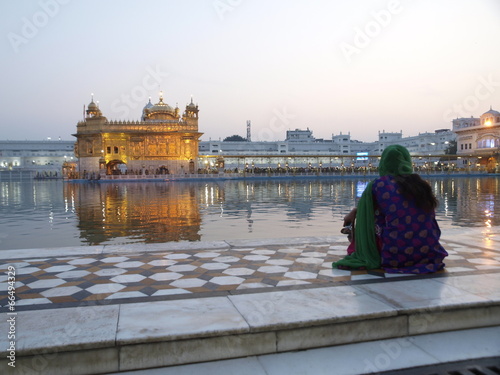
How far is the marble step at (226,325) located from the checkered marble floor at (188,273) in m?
0.29

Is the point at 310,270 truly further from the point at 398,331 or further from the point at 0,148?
the point at 0,148

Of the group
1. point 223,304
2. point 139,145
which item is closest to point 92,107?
point 139,145

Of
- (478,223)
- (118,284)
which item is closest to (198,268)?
(118,284)

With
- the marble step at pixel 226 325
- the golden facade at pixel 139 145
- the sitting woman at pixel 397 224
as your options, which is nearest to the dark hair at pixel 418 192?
the sitting woman at pixel 397 224

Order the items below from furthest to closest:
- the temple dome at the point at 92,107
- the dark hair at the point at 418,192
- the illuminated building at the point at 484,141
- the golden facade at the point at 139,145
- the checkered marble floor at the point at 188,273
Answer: the illuminated building at the point at 484,141 < the temple dome at the point at 92,107 < the golden facade at the point at 139,145 < the dark hair at the point at 418,192 < the checkered marble floor at the point at 188,273

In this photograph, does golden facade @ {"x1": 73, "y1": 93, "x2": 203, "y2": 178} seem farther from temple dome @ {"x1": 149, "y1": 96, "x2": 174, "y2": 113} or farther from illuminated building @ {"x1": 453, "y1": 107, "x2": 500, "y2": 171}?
illuminated building @ {"x1": 453, "y1": 107, "x2": 500, "y2": 171}

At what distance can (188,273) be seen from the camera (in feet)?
13.2

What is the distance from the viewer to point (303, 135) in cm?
10825

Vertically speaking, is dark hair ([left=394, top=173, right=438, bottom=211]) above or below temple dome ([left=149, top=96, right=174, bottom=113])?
below

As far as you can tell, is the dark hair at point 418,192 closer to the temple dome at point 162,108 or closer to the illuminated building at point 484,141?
the temple dome at point 162,108

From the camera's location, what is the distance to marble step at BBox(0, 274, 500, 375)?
2.34 m

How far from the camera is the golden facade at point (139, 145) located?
50.8m

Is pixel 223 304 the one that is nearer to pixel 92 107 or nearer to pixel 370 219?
pixel 370 219

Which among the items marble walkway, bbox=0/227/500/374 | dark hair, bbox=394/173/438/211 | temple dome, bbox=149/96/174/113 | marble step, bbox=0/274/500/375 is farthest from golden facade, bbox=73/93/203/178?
marble step, bbox=0/274/500/375
